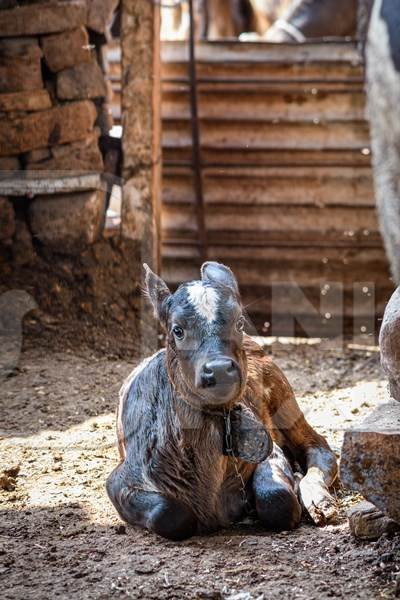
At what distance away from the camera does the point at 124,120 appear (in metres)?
8.37

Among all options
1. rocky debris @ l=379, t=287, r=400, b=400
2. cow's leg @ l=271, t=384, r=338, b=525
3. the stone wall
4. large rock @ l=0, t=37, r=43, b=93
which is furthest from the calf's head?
large rock @ l=0, t=37, r=43, b=93

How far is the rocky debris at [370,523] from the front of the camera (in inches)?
163

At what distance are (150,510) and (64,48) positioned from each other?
4.56 meters

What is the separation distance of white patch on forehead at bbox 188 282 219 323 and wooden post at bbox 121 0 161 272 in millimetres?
3818

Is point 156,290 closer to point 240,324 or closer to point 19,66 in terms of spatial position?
point 240,324

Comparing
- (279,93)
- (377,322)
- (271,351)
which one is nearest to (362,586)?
(271,351)

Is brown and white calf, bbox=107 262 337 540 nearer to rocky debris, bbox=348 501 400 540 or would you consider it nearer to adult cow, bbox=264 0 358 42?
rocky debris, bbox=348 501 400 540

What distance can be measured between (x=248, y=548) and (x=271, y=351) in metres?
4.43

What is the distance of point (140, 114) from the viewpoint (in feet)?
27.5

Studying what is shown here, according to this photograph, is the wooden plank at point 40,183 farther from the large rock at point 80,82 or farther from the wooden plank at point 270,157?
the wooden plank at point 270,157

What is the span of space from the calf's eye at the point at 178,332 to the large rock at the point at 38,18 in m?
4.10

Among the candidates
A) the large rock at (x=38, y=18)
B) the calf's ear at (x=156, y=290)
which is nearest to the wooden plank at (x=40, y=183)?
the large rock at (x=38, y=18)

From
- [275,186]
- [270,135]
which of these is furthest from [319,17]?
[275,186]

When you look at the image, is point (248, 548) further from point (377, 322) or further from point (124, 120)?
point (377, 322)
